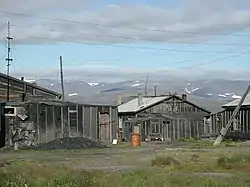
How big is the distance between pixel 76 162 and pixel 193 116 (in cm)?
4427

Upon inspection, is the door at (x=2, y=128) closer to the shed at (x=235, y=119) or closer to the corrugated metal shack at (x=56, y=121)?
the corrugated metal shack at (x=56, y=121)

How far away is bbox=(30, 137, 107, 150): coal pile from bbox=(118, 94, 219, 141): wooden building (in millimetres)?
18336

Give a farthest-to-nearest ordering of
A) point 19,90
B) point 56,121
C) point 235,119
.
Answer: point 19,90, point 235,119, point 56,121

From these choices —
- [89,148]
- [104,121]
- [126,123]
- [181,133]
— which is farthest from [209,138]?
[89,148]

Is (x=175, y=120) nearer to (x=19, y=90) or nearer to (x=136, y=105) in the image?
(x=136, y=105)

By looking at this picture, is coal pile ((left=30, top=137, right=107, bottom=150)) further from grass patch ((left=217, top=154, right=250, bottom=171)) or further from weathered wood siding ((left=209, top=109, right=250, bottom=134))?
grass patch ((left=217, top=154, right=250, bottom=171))

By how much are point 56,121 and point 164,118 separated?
917 inches

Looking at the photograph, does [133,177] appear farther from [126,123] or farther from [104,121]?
[126,123]

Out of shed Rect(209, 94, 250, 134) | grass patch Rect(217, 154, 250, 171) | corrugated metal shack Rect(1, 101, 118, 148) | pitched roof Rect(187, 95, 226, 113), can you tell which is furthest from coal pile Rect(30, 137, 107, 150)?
pitched roof Rect(187, 95, 226, 113)

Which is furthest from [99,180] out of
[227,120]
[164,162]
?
[227,120]

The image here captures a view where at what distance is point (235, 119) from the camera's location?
203 feet

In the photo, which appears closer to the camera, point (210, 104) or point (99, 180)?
point (99, 180)

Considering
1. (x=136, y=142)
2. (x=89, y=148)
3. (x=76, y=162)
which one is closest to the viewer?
(x=76, y=162)

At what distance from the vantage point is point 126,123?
68000 millimetres
